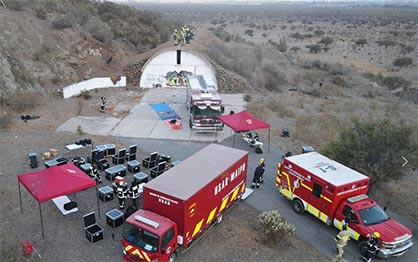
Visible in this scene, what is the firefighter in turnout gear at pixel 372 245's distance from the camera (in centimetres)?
1225

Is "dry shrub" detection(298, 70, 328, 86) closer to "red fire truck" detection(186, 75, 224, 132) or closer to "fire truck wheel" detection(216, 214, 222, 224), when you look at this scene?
"red fire truck" detection(186, 75, 224, 132)

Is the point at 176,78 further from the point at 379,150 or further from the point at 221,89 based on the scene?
the point at 379,150

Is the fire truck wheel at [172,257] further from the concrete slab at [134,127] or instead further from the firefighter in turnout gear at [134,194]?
the concrete slab at [134,127]

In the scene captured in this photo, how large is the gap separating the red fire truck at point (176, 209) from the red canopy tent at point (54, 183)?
2.75 meters

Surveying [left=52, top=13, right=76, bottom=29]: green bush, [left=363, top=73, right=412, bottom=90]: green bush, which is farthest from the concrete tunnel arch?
[left=363, top=73, right=412, bottom=90]: green bush

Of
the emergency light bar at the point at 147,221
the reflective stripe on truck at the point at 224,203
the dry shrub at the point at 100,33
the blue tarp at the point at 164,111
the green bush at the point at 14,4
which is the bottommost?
the blue tarp at the point at 164,111

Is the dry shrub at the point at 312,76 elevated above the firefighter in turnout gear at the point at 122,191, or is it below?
above

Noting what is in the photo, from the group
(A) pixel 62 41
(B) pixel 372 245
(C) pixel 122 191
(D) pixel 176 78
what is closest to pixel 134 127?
(C) pixel 122 191

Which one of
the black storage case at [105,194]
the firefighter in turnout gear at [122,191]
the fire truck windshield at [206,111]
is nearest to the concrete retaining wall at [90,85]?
the fire truck windshield at [206,111]

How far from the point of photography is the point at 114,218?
43.9ft

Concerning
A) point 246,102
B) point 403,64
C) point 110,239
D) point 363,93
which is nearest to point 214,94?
point 246,102

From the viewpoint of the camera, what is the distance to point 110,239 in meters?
13.0

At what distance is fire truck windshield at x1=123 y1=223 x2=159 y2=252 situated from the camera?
10830 millimetres

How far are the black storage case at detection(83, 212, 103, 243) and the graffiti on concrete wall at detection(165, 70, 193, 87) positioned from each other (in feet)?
75.5
